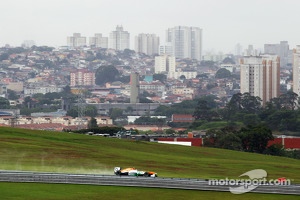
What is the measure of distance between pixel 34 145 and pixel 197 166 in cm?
869

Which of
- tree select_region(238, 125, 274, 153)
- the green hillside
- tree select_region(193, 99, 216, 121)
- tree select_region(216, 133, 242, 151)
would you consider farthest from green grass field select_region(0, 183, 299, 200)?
tree select_region(193, 99, 216, 121)

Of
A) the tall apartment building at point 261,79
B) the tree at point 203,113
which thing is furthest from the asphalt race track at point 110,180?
the tall apartment building at point 261,79

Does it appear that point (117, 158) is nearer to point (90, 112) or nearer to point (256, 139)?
point (256, 139)

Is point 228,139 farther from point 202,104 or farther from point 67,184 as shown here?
point 202,104

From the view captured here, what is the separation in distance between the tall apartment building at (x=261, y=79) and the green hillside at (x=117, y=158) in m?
119

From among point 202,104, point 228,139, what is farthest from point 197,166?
point 202,104

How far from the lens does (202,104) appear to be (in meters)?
143

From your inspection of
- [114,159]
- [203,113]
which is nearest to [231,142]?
[114,159]

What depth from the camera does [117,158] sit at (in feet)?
175

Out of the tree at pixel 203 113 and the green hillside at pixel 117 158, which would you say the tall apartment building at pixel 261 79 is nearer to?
the tree at pixel 203 113

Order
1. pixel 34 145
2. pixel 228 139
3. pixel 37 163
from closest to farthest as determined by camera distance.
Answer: pixel 37 163
pixel 34 145
pixel 228 139

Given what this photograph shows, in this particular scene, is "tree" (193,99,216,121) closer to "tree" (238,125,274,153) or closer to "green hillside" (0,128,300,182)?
"tree" (238,125,274,153)

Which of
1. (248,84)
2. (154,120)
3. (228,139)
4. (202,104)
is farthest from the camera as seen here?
(248,84)

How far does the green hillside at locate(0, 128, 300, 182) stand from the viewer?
47.5 metres
